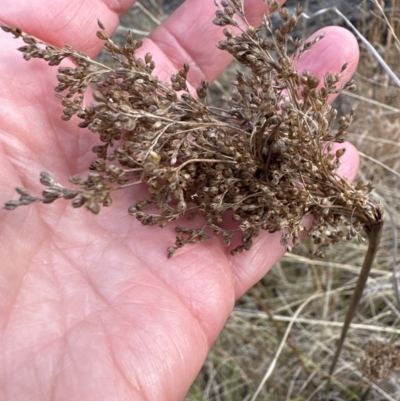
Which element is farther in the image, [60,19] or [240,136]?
[60,19]

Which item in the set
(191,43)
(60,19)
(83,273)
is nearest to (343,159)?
(191,43)

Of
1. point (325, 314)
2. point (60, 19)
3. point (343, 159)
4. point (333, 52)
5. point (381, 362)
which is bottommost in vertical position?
point (325, 314)

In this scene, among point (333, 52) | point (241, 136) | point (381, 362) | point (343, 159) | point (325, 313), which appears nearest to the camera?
point (241, 136)

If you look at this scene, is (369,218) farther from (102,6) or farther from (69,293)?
(102,6)

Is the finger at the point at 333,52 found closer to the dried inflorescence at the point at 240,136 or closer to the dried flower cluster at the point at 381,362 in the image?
the dried inflorescence at the point at 240,136

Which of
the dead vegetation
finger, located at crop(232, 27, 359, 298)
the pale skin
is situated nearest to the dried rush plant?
the pale skin

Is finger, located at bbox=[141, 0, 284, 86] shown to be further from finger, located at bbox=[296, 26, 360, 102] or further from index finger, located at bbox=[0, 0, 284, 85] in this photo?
finger, located at bbox=[296, 26, 360, 102]

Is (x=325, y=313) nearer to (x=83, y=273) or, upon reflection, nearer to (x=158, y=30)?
(x=83, y=273)

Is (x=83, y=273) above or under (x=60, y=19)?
under

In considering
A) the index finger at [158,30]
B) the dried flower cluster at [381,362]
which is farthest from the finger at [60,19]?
the dried flower cluster at [381,362]
